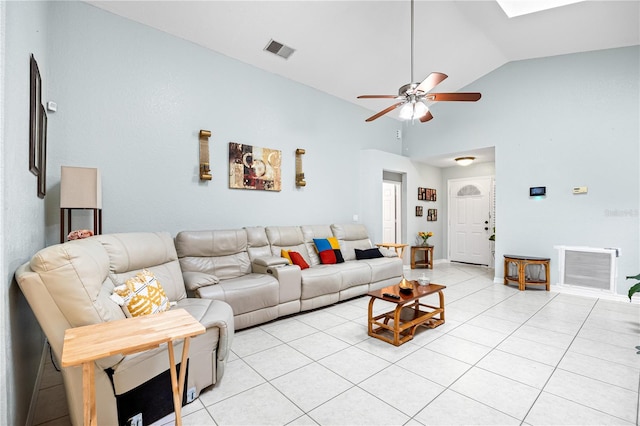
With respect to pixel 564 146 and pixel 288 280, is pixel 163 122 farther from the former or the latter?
pixel 564 146

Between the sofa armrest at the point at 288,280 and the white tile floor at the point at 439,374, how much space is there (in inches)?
11.8

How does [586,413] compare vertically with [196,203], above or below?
below

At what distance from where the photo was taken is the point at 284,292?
337 centimetres

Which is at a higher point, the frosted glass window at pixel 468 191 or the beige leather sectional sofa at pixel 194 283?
the frosted glass window at pixel 468 191

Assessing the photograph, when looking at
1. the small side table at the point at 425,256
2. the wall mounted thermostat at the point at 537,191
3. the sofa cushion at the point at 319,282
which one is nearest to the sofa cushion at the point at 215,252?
the sofa cushion at the point at 319,282

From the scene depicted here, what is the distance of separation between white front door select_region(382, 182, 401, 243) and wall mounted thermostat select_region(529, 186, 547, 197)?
254 centimetres

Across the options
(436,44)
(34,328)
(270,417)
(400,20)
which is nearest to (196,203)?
(34,328)

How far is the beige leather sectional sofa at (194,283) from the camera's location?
1374 mm

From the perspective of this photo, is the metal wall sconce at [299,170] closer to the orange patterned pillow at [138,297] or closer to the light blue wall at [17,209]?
the orange patterned pillow at [138,297]

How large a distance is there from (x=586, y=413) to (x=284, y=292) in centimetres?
262

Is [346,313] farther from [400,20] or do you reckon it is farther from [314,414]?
[400,20]

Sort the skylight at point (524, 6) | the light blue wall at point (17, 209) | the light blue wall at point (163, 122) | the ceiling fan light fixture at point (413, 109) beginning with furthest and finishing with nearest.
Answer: the skylight at point (524, 6) → the ceiling fan light fixture at point (413, 109) → the light blue wall at point (163, 122) → the light blue wall at point (17, 209)

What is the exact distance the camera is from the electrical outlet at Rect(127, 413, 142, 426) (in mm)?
1543

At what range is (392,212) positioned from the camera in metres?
6.84
